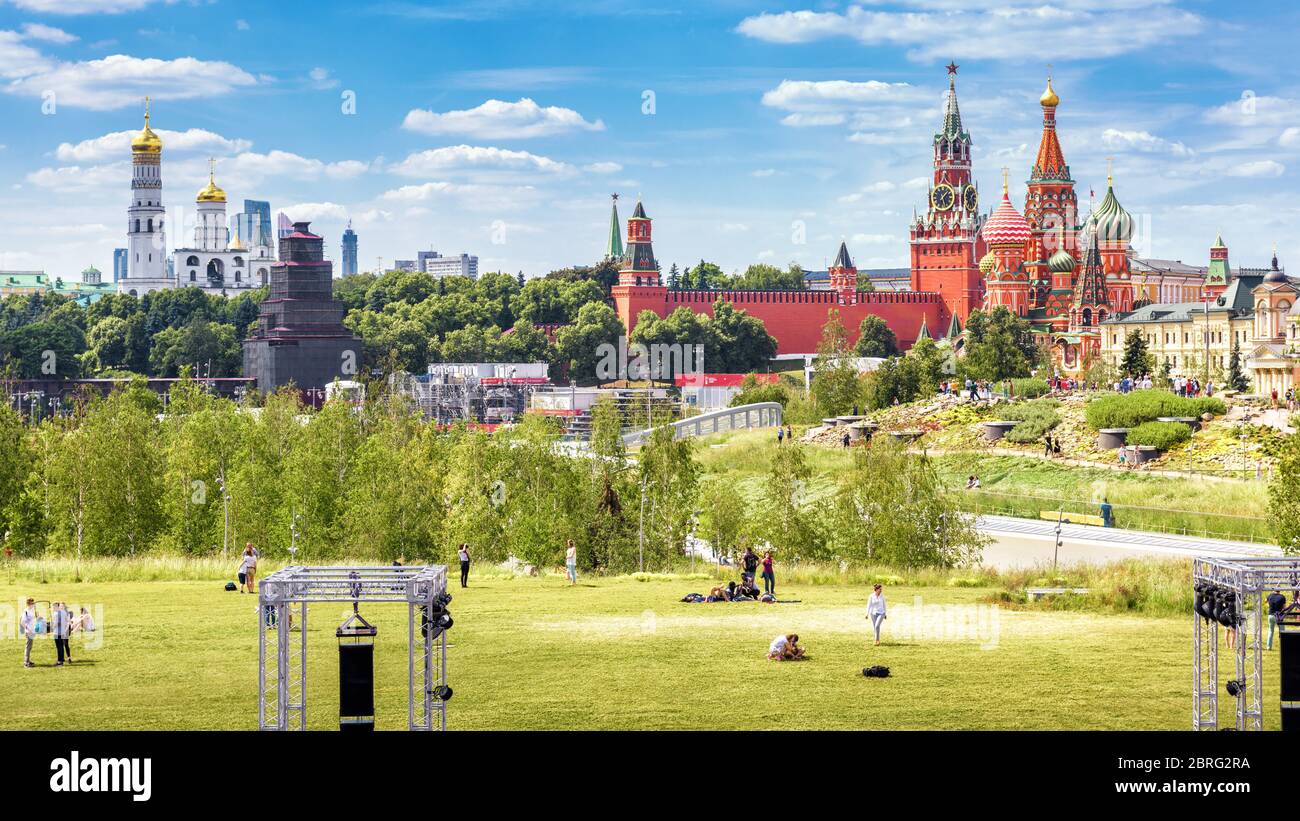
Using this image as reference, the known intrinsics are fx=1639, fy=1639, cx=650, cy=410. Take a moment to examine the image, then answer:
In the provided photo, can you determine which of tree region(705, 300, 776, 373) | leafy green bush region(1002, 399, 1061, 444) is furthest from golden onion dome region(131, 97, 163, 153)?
leafy green bush region(1002, 399, 1061, 444)

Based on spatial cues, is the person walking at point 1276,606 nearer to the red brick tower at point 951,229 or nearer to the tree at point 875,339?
the tree at point 875,339

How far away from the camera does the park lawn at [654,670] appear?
1545cm

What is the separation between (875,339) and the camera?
109438 mm

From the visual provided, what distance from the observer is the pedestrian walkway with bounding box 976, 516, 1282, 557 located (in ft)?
97.6

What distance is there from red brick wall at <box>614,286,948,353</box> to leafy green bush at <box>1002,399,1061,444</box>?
189 ft

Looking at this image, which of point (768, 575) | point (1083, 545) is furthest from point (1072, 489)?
point (768, 575)

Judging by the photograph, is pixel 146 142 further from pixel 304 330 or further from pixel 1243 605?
pixel 1243 605

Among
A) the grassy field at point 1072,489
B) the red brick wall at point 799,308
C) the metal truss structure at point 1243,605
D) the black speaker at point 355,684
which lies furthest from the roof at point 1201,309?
the black speaker at point 355,684

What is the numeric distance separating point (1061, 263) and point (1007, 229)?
167 inches
